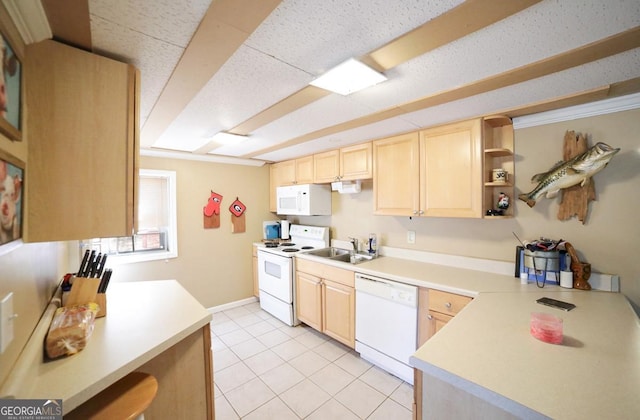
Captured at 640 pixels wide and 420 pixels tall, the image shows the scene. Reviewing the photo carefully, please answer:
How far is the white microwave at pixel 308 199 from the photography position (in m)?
3.29

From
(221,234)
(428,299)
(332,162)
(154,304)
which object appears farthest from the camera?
(221,234)

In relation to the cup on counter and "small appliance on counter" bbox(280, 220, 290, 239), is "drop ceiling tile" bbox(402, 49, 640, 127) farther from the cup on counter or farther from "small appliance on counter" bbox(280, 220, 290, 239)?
"small appliance on counter" bbox(280, 220, 290, 239)

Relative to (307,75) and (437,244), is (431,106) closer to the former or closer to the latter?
(307,75)

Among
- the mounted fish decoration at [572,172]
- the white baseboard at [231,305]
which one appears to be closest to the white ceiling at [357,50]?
the mounted fish decoration at [572,172]

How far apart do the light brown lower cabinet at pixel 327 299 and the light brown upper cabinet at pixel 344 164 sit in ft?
3.38

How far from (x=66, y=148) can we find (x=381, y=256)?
261 centimetres

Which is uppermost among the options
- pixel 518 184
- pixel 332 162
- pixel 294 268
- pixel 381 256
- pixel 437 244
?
pixel 332 162

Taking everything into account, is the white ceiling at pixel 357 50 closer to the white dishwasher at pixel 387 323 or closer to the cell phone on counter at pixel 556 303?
the cell phone on counter at pixel 556 303

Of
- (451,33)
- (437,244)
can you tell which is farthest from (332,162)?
(451,33)

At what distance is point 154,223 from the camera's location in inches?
126

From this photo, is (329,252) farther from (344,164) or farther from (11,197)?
(11,197)

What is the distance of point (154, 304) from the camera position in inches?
59.0

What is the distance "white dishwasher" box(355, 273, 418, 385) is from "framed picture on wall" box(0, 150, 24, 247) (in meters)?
2.09

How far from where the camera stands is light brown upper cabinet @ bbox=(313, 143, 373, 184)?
2.69 meters
